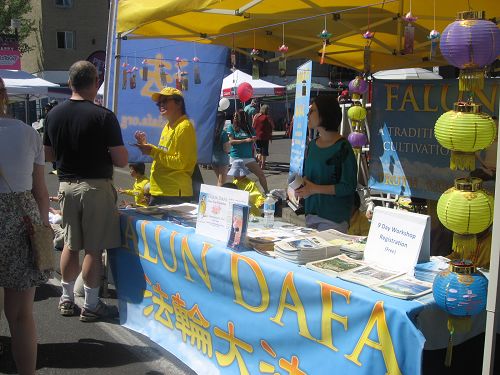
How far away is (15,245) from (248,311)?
121cm

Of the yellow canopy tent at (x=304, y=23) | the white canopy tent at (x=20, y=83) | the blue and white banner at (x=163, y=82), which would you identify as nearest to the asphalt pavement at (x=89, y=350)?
the blue and white banner at (x=163, y=82)

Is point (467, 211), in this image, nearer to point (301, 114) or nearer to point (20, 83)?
point (301, 114)

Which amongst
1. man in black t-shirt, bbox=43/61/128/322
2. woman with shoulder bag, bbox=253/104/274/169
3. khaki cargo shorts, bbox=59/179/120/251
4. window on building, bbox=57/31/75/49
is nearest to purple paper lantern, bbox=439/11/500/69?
man in black t-shirt, bbox=43/61/128/322

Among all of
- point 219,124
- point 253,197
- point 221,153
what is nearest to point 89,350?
point 253,197

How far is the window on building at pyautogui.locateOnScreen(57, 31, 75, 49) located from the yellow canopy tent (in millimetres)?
31812

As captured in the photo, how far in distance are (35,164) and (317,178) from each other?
1766 millimetres

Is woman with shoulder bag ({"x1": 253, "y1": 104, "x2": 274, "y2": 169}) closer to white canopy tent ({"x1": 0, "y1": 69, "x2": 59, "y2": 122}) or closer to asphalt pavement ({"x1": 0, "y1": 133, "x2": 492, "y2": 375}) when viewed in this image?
white canopy tent ({"x1": 0, "y1": 69, "x2": 59, "y2": 122})

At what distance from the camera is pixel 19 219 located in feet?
8.67

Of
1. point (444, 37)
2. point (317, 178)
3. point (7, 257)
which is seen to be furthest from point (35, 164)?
point (444, 37)

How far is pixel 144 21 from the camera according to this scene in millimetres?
3811

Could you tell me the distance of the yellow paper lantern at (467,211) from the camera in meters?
1.92

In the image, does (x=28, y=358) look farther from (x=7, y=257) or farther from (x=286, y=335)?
(x=286, y=335)

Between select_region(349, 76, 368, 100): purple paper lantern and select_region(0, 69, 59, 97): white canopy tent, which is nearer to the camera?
select_region(349, 76, 368, 100): purple paper lantern

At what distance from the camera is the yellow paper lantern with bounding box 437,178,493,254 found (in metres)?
1.92
